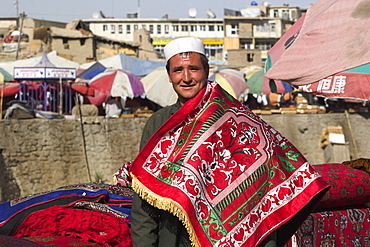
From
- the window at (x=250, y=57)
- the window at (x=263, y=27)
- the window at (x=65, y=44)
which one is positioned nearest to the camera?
the window at (x=65, y=44)

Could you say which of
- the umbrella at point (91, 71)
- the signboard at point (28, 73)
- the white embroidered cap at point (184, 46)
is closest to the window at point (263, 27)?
the umbrella at point (91, 71)

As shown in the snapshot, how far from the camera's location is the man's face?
2.52 metres

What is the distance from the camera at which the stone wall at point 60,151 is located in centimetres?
1316

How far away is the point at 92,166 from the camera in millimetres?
14914

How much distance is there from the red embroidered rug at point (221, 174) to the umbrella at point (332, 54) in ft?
3.11

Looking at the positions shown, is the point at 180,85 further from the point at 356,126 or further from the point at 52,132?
the point at 356,126

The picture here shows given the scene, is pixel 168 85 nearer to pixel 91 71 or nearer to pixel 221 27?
pixel 91 71

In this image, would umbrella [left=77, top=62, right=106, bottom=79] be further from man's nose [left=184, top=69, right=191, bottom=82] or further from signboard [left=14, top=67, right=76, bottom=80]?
man's nose [left=184, top=69, right=191, bottom=82]

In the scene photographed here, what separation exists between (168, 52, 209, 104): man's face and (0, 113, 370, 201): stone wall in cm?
1089

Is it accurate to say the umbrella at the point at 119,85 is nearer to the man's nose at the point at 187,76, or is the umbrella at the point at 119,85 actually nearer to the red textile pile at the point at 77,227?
the red textile pile at the point at 77,227

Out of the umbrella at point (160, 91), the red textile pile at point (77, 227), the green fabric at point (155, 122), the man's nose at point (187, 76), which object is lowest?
the red textile pile at point (77, 227)

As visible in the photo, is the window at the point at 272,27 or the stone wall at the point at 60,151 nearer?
the stone wall at the point at 60,151

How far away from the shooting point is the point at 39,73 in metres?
15.1

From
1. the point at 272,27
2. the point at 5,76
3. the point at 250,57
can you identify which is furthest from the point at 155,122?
the point at 272,27
